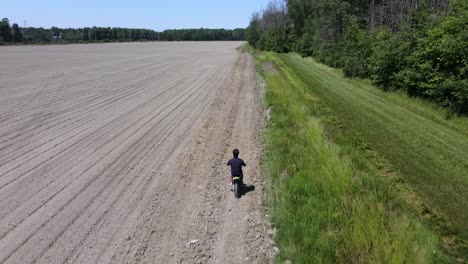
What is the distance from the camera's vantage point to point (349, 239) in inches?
261

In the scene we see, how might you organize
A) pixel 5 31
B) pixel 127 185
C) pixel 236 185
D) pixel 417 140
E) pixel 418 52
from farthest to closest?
pixel 5 31
pixel 418 52
pixel 417 140
pixel 127 185
pixel 236 185

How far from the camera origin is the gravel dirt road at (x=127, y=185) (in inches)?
277

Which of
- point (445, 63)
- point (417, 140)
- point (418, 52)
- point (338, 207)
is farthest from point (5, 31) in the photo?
point (338, 207)

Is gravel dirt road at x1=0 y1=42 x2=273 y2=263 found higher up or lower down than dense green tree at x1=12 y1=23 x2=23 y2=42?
lower down

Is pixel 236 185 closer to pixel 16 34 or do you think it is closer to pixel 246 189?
pixel 246 189

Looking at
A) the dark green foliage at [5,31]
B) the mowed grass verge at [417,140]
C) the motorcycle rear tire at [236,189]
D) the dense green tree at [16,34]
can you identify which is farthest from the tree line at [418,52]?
the dense green tree at [16,34]

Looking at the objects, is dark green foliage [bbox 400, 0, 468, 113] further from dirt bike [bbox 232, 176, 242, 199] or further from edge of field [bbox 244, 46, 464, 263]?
dirt bike [bbox 232, 176, 242, 199]

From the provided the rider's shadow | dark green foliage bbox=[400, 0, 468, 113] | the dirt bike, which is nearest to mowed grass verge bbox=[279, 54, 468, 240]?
dark green foliage bbox=[400, 0, 468, 113]

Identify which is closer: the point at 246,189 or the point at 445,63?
the point at 246,189

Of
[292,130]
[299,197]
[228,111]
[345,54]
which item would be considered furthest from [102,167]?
[345,54]

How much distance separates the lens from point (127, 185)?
9.77 meters

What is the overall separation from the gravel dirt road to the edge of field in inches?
22.0

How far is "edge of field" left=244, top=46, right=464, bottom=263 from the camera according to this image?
20.5ft

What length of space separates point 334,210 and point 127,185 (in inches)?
207
